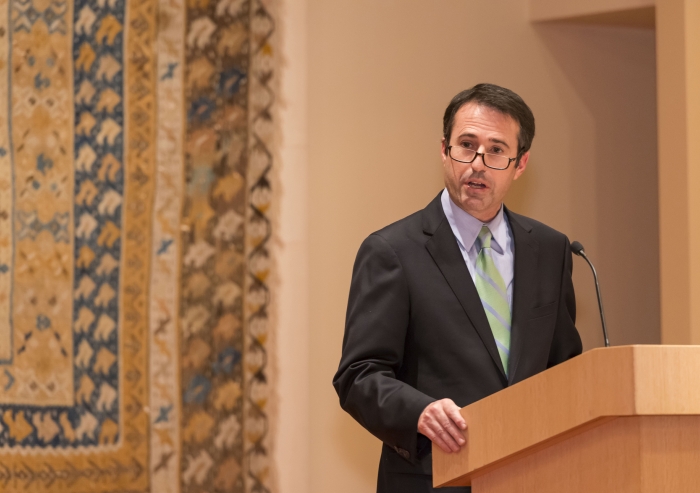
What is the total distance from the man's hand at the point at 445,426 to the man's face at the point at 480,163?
24.9 inches

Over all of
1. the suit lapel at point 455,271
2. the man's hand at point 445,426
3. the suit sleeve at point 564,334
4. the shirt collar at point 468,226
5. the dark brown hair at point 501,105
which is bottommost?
the man's hand at point 445,426

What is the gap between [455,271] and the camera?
1.92m

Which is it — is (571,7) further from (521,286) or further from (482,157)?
(521,286)

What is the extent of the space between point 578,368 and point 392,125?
2.30 meters

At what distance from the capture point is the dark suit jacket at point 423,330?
181cm

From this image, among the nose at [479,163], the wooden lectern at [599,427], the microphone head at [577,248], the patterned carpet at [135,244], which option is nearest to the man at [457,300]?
the nose at [479,163]

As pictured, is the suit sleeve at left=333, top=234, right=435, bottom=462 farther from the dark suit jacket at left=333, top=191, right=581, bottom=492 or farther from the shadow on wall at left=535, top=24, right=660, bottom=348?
the shadow on wall at left=535, top=24, right=660, bottom=348

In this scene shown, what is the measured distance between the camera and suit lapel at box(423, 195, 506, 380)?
1.86 m

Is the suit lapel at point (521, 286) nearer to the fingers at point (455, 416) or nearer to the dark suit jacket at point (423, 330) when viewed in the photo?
the dark suit jacket at point (423, 330)

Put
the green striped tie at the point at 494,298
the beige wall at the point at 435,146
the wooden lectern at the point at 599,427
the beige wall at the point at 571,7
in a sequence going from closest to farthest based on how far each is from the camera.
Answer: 1. the wooden lectern at the point at 599,427
2. the green striped tie at the point at 494,298
3. the beige wall at the point at 435,146
4. the beige wall at the point at 571,7

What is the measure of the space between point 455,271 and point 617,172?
252 cm

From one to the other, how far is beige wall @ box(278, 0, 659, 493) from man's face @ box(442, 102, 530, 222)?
1231mm

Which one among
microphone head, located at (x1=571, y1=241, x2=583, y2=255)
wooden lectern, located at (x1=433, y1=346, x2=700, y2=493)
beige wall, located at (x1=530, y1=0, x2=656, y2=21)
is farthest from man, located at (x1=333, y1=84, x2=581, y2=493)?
beige wall, located at (x1=530, y1=0, x2=656, y2=21)

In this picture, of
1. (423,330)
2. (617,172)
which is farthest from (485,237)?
(617,172)
